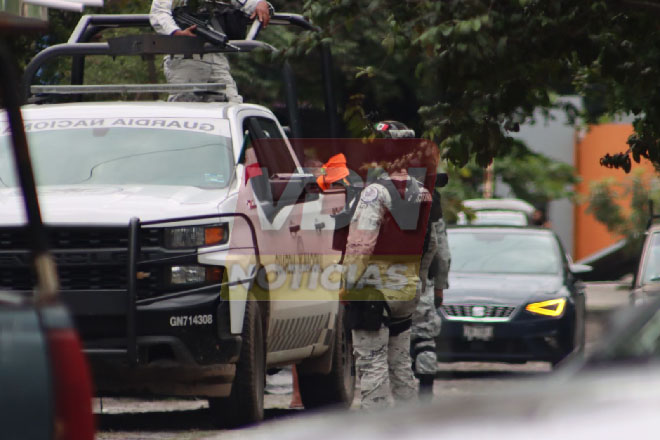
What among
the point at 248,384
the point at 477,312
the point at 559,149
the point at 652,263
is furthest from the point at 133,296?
the point at 559,149

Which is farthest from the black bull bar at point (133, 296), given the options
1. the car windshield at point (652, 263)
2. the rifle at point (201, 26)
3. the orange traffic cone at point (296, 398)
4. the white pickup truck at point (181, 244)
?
the car windshield at point (652, 263)

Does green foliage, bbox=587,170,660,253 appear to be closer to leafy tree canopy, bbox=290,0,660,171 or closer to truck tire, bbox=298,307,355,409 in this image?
leafy tree canopy, bbox=290,0,660,171

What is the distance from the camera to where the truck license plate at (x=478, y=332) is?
13.1m

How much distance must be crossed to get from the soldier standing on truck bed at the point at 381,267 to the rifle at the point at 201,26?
2173 millimetres

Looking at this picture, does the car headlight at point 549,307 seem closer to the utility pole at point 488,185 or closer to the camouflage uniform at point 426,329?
the camouflage uniform at point 426,329

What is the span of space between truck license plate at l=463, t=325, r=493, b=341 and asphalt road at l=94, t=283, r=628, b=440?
444mm

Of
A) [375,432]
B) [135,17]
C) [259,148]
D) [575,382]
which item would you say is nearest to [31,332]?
[375,432]

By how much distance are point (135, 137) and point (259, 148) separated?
0.88m

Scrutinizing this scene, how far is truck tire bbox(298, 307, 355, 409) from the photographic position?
33.6 ft

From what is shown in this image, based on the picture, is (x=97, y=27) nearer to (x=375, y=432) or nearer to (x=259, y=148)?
(x=259, y=148)

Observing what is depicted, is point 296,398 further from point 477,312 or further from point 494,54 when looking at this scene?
point 494,54

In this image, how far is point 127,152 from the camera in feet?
29.1

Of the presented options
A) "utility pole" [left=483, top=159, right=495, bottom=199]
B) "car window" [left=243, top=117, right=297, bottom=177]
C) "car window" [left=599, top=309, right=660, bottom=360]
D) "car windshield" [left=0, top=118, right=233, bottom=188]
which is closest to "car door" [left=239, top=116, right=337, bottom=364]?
"car window" [left=243, top=117, right=297, bottom=177]

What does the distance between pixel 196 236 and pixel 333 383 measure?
268cm
